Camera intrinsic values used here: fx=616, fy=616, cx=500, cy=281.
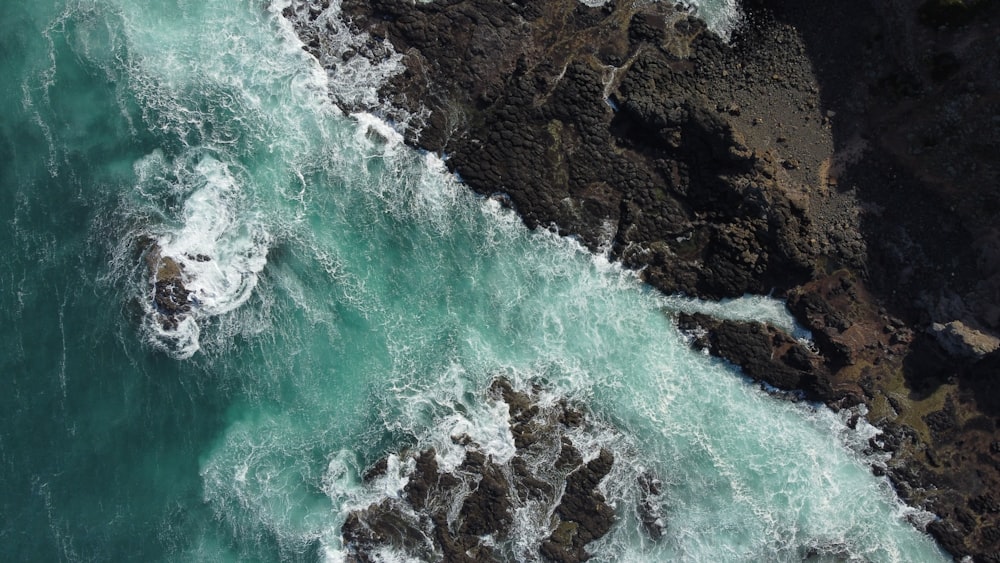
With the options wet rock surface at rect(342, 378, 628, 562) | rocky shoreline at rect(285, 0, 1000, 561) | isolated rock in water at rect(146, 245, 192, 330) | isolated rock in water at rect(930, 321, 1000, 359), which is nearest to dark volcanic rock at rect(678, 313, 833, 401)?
rocky shoreline at rect(285, 0, 1000, 561)

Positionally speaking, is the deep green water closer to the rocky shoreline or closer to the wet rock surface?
the wet rock surface

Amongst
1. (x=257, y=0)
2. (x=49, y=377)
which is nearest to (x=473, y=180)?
(x=257, y=0)

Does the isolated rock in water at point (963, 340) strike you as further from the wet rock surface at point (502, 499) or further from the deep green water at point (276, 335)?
the wet rock surface at point (502, 499)

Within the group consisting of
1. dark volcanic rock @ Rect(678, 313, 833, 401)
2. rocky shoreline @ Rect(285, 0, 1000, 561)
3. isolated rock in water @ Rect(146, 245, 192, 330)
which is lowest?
isolated rock in water @ Rect(146, 245, 192, 330)

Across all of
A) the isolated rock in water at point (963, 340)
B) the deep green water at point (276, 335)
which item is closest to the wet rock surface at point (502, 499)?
the deep green water at point (276, 335)

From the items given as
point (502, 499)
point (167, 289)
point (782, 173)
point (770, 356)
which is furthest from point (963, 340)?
point (167, 289)

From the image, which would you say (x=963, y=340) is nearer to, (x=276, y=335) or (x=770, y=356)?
(x=770, y=356)
